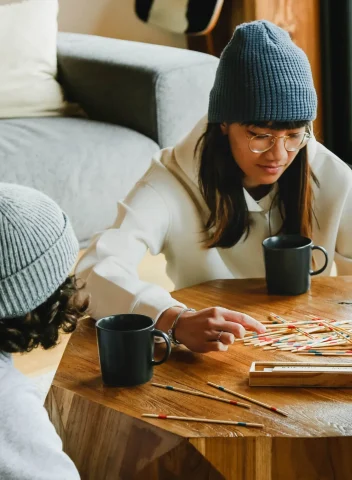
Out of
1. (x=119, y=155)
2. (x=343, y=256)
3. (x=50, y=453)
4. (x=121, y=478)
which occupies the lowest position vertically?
(x=119, y=155)

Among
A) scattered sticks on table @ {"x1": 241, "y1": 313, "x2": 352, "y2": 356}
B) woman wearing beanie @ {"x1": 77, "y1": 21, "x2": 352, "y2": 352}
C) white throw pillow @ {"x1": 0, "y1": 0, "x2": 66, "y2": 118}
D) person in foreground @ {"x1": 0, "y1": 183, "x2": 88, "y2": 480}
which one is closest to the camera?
person in foreground @ {"x1": 0, "y1": 183, "x2": 88, "y2": 480}

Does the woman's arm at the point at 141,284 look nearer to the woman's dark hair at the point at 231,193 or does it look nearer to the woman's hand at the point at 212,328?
the woman's hand at the point at 212,328

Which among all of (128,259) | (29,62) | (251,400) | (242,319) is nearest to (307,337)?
(242,319)

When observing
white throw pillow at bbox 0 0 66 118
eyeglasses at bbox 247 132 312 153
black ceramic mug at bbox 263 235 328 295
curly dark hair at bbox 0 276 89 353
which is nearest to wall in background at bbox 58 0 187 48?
white throw pillow at bbox 0 0 66 118

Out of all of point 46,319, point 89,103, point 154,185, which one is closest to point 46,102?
point 89,103

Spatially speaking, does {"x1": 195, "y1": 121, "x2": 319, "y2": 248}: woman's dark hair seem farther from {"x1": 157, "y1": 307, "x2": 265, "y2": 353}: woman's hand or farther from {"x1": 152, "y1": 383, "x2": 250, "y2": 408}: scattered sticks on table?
{"x1": 152, "y1": 383, "x2": 250, "y2": 408}: scattered sticks on table

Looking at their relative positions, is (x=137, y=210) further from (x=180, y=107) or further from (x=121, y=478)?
(x=180, y=107)

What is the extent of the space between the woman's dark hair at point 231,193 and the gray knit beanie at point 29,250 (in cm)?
66

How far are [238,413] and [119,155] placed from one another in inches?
85.2

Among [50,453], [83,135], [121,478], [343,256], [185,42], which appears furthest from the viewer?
[185,42]

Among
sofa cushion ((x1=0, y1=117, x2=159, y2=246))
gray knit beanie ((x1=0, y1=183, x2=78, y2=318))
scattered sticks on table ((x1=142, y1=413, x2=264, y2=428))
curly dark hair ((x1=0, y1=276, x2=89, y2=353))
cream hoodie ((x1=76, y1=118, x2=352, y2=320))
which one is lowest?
sofa cushion ((x1=0, y1=117, x2=159, y2=246))

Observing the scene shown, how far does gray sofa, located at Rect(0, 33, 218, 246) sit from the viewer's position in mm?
3068

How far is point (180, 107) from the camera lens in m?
3.22

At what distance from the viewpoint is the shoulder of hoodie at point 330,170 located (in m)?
1.83
